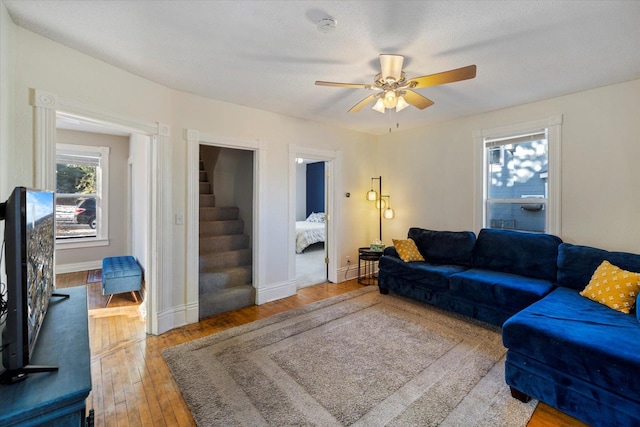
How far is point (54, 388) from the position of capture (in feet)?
3.06

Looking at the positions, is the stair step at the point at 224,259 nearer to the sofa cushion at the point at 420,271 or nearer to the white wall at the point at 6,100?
the sofa cushion at the point at 420,271

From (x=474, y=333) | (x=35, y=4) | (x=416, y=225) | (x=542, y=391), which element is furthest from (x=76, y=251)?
(x=542, y=391)

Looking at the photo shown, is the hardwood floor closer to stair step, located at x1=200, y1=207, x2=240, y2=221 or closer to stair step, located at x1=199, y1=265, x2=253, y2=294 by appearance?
stair step, located at x1=199, y1=265, x2=253, y2=294

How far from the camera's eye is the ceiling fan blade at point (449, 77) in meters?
1.98

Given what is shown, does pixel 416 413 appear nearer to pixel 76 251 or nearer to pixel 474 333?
pixel 474 333

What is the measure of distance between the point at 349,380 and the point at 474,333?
5.03 feet

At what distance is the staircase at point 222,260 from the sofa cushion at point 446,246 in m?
2.48

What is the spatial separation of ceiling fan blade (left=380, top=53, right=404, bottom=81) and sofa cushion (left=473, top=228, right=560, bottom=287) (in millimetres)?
2440

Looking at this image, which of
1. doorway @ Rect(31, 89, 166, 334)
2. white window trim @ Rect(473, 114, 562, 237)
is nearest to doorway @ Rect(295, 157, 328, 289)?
doorway @ Rect(31, 89, 166, 334)

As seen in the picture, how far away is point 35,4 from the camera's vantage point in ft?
5.77

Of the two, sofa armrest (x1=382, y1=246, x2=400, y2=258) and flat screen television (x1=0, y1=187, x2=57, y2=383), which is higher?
flat screen television (x1=0, y1=187, x2=57, y2=383)

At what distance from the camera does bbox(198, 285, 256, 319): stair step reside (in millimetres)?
3424

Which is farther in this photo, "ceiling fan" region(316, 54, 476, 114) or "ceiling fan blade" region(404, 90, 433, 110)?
"ceiling fan blade" region(404, 90, 433, 110)

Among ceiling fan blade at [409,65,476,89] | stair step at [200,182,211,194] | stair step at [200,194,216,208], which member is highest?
ceiling fan blade at [409,65,476,89]
